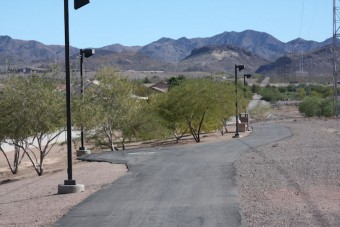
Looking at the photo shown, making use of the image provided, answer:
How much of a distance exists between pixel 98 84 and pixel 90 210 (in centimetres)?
2657

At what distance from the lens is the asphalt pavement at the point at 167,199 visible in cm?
1202

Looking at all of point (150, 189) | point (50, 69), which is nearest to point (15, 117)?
point (50, 69)

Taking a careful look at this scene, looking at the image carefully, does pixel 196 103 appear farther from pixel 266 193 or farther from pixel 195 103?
pixel 266 193

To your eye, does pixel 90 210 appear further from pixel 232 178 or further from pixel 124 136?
pixel 124 136

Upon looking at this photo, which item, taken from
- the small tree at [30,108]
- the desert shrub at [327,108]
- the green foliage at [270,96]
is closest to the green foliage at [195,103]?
the small tree at [30,108]

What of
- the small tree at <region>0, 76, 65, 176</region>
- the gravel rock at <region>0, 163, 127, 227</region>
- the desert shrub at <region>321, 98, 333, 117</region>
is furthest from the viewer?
the desert shrub at <region>321, 98, 333, 117</region>

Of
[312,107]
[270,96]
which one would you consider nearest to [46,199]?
[312,107]

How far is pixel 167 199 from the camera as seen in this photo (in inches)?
575

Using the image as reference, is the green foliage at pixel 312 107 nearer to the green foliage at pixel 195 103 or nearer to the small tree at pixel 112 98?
the green foliage at pixel 195 103

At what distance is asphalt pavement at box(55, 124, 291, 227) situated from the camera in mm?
12016

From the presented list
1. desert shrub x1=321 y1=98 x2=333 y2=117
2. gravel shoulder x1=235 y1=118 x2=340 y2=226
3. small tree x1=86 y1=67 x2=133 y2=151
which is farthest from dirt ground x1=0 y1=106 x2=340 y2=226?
desert shrub x1=321 y1=98 x2=333 y2=117

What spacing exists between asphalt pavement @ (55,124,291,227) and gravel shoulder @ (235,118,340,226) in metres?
0.39

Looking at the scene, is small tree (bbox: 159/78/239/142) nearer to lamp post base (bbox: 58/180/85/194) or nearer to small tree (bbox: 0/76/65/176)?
small tree (bbox: 0/76/65/176)

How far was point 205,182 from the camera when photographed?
17609 mm
